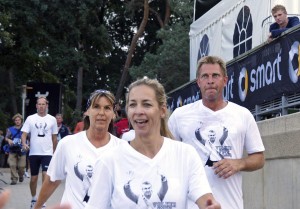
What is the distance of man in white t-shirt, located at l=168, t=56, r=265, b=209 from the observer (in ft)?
21.6

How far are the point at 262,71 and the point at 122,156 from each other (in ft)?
20.7

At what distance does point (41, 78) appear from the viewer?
119 feet

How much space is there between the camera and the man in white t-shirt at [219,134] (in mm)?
6579

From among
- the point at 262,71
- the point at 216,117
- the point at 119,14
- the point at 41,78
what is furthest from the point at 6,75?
the point at 216,117

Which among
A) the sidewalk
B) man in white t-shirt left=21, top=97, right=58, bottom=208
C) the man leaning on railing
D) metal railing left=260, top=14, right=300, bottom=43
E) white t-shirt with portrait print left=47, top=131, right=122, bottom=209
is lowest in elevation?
the sidewalk

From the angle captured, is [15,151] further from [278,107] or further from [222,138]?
[222,138]

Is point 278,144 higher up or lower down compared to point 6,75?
lower down

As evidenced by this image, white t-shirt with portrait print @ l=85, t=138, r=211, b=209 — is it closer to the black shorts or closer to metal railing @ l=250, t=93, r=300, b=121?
metal railing @ l=250, t=93, r=300, b=121

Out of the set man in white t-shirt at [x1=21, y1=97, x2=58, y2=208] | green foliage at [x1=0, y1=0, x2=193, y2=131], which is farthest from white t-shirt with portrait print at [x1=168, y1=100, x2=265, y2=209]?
green foliage at [x1=0, y1=0, x2=193, y2=131]

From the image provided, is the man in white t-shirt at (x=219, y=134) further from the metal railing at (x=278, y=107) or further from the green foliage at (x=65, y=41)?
the green foliage at (x=65, y=41)

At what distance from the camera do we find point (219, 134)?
21.9 ft

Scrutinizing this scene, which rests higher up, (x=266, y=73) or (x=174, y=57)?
(x=174, y=57)

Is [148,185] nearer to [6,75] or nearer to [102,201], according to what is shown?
[102,201]

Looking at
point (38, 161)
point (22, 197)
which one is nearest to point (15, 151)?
point (22, 197)
